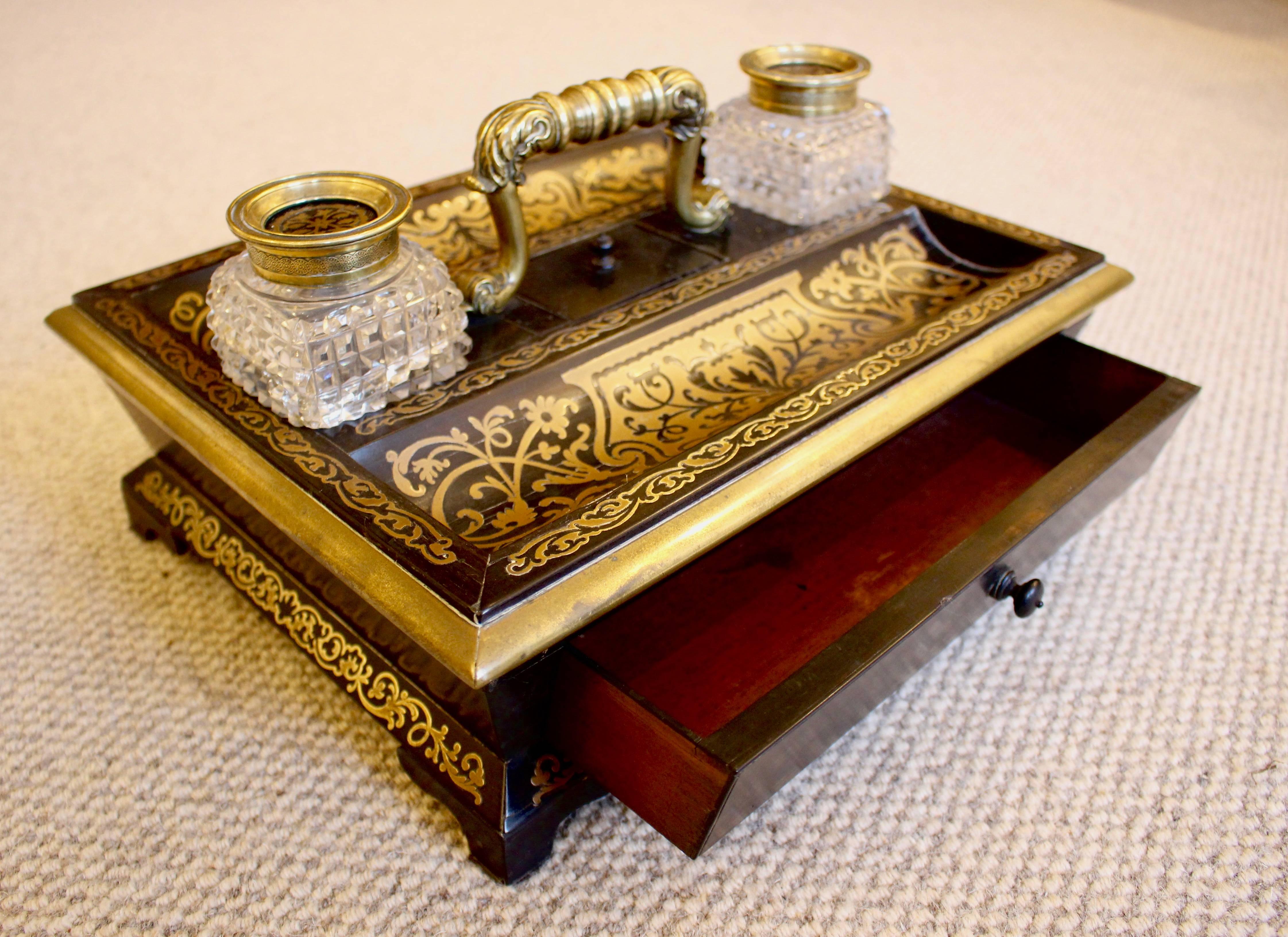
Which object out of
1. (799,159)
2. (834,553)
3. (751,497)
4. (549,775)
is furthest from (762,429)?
(799,159)

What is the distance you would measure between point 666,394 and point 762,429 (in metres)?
0.13

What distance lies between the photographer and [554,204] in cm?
96

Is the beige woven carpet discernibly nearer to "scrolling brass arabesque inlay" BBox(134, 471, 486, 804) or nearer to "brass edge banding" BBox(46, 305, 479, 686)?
"scrolling brass arabesque inlay" BBox(134, 471, 486, 804)

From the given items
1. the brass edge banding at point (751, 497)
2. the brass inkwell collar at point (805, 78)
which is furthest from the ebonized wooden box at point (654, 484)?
the brass inkwell collar at point (805, 78)

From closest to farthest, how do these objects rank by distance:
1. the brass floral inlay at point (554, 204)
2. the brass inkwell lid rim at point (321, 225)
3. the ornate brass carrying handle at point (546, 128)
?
the brass inkwell lid rim at point (321, 225) → the ornate brass carrying handle at point (546, 128) → the brass floral inlay at point (554, 204)

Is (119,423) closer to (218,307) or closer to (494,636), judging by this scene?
(218,307)

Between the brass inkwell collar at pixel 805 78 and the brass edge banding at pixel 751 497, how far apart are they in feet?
0.88

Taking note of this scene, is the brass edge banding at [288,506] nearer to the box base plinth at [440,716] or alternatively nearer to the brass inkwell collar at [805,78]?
the box base plinth at [440,716]

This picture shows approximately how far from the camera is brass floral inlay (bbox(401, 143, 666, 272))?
910 mm

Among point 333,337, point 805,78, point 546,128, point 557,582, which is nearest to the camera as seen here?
point 557,582

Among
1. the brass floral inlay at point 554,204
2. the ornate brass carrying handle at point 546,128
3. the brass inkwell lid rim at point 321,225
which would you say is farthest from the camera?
the brass floral inlay at point 554,204

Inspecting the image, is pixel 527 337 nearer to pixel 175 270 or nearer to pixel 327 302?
pixel 327 302

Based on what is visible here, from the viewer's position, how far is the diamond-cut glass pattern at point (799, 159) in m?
0.93

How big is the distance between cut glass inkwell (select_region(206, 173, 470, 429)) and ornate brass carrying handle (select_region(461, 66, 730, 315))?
3.3 inches
